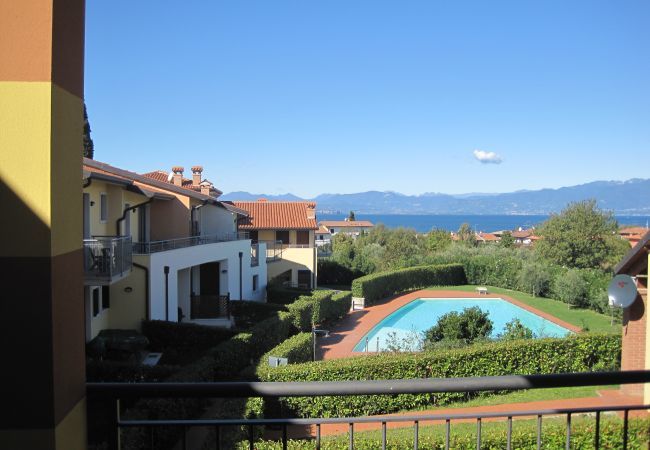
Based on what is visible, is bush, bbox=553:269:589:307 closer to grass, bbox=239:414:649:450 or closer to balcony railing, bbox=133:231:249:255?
balcony railing, bbox=133:231:249:255

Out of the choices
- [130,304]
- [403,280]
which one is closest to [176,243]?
[130,304]

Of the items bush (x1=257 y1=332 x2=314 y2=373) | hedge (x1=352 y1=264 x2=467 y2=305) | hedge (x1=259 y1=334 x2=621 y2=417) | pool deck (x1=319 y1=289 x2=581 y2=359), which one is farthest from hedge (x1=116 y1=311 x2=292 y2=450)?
hedge (x1=352 y1=264 x2=467 y2=305)

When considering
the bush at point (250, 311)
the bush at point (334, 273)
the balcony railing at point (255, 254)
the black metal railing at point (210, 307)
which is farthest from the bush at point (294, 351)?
the bush at point (334, 273)

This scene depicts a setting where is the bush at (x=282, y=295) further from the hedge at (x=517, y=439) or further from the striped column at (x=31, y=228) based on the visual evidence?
the striped column at (x=31, y=228)

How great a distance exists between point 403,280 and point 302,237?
7.54 metres

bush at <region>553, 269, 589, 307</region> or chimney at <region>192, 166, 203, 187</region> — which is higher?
chimney at <region>192, 166, 203, 187</region>

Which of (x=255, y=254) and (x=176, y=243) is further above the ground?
(x=176, y=243)

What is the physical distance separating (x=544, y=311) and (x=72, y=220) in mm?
30170

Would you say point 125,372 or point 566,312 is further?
point 566,312

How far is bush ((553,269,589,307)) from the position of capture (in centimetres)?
2984

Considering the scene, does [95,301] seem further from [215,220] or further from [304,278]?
[304,278]

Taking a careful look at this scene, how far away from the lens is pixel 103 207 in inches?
618

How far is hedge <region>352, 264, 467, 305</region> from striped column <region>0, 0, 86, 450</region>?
2888 centimetres

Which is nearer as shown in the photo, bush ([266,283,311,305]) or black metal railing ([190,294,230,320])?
black metal railing ([190,294,230,320])
